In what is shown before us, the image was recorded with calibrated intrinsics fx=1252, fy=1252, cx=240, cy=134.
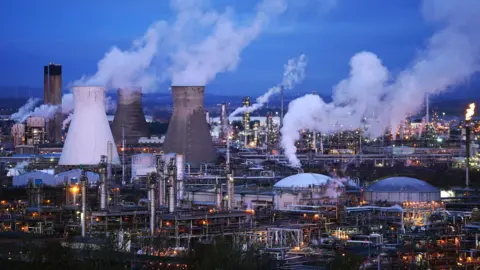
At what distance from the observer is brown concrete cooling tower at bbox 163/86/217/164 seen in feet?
131

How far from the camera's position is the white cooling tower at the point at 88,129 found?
3669 cm

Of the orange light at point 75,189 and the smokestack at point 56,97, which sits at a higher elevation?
the smokestack at point 56,97

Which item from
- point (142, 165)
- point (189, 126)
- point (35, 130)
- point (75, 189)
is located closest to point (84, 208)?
point (75, 189)

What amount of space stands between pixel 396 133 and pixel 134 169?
31459 mm

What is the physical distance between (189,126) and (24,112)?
1974 cm

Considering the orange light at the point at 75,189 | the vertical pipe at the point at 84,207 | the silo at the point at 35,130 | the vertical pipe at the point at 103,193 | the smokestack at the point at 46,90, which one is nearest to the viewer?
the vertical pipe at the point at 84,207

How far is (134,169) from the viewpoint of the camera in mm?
37219

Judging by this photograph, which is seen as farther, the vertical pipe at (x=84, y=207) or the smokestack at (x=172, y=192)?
the smokestack at (x=172, y=192)

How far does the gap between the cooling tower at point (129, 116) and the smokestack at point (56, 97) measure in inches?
295

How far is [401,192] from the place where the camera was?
1207 inches

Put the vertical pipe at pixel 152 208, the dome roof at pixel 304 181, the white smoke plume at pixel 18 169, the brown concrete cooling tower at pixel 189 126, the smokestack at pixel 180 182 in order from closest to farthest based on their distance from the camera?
1. the vertical pipe at pixel 152 208
2. the smokestack at pixel 180 182
3. the dome roof at pixel 304 181
4. the white smoke plume at pixel 18 169
5. the brown concrete cooling tower at pixel 189 126

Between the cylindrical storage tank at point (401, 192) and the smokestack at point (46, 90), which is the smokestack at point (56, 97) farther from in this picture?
the cylindrical storage tank at point (401, 192)

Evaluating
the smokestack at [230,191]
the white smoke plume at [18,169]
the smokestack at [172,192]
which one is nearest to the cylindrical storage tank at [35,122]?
the white smoke plume at [18,169]

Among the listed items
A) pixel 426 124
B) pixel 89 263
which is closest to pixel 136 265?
pixel 89 263
